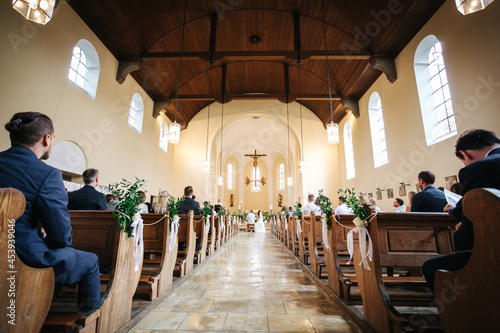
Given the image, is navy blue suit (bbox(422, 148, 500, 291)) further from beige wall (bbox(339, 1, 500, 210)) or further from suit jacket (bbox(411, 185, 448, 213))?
beige wall (bbox(339, 1, 500, 210))

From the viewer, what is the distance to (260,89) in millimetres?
10344

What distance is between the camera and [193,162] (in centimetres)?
1159

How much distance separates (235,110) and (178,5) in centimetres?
646

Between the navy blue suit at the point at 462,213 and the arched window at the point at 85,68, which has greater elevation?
the arched window at the point at 85,68

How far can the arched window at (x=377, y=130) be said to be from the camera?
7688mm

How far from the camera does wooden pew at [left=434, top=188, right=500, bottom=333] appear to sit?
0.97 metres

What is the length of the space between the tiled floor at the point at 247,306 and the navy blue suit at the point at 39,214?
94cm

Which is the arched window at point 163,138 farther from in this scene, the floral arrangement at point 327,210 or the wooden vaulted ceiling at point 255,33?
the floral arrangement at point 327,210

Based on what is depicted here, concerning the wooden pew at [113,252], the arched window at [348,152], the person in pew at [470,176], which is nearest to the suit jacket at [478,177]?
the person in pew at [470,176]

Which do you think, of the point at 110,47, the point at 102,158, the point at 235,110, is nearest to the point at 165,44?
the point at 110,47

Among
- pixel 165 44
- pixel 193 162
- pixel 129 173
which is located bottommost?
pixel 129 173

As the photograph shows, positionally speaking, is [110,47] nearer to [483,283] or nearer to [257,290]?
[257,290]

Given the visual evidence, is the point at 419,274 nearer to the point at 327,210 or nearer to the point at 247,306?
the point at 327,210

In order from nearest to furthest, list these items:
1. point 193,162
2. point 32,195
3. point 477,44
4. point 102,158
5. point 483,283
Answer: point 483,283 < point 32,195 < point 477,44 < point 102,158 < point 193,162
